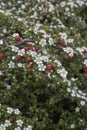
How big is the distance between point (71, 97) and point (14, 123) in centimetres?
84

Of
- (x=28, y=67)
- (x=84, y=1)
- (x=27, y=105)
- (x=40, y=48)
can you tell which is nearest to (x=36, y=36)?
(x=40, y=48)

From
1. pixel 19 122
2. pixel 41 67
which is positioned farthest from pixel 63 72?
pixel 19 122

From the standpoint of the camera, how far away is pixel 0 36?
5.44 meters

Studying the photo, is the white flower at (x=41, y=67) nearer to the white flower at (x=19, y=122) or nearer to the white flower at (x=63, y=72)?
the white flower at (x=63, y=72)

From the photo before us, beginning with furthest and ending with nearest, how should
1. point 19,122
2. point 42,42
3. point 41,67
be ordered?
point 42,42, point 41,67, point 19,122

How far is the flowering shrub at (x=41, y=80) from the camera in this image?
4836mm

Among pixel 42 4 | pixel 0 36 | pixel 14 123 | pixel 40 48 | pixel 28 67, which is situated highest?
pixel 42 4

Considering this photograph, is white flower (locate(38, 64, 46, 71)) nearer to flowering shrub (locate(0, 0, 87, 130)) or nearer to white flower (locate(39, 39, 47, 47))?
flowering shrub (locate(0, 0, 87, 130))

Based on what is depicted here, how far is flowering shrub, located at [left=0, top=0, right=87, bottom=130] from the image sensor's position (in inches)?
190

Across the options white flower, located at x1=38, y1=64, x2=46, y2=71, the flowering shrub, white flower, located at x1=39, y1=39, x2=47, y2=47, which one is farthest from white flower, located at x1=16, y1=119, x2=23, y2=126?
white flower, located at x1=39, y1=39, x2=47, y2=47

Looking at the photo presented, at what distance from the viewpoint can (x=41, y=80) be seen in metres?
4.88

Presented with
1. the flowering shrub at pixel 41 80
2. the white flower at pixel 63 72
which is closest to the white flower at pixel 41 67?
the flowering shrub at pixel 41 80

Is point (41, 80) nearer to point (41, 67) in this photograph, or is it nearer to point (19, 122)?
point (41, 67)

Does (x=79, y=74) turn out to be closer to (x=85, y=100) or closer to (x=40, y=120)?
(x=85, y=100)
